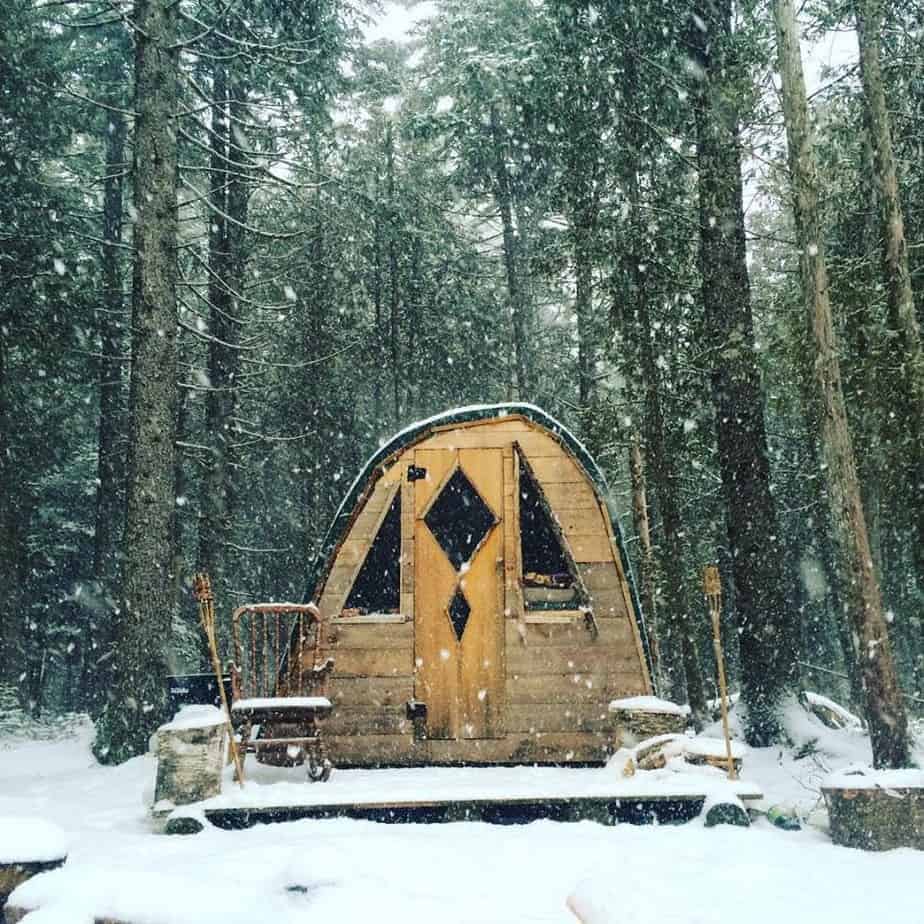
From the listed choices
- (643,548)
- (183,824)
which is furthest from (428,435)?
(643,548)

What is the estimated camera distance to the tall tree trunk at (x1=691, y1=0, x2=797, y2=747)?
9.27 metres

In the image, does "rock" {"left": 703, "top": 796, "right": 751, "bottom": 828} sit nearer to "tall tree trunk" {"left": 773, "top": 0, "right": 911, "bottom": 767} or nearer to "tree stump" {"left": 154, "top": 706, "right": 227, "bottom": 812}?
"tall tree trunk" {"left": 773, "top": 0, "right": 911, "bottom": 767}

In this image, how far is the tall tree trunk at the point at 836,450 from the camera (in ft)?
23.9

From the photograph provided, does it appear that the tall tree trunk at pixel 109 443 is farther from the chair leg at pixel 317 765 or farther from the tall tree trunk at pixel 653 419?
the chair leg at pixel 317 765

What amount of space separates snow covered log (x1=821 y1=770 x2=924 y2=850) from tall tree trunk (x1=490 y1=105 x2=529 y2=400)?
42.1ft

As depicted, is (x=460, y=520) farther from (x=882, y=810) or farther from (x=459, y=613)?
(x=882, y=810)

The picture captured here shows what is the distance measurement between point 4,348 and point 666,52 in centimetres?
1008

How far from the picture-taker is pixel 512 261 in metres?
19.6

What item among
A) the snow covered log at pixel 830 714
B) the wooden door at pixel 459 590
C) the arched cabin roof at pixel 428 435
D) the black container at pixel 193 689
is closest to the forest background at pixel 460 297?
the black container at pixel 193 689

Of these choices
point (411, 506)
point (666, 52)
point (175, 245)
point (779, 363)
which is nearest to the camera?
point (411, 506)

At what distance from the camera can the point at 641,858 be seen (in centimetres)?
509

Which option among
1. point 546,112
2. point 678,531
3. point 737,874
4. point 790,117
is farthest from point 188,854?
point 546,112

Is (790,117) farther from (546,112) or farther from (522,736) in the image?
(546,112)

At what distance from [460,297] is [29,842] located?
702 inches
